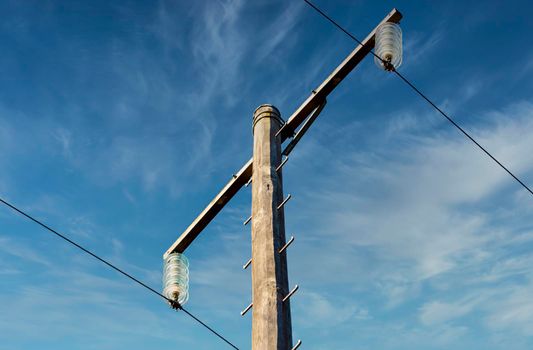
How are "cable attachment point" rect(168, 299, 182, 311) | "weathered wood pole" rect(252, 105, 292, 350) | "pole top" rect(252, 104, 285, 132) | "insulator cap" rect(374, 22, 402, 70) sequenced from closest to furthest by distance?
"weathered wood pole" rect(252, 105, 292, 350)
"insulator cap" rect(374, 22, 402, 70)
"cable attachment point" rect(168, 299, 182, 311)
"pole top" rect(252, 104, 285, 132)

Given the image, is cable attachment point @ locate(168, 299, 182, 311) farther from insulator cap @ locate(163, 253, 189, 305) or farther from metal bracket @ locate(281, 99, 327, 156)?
metal bracket @ locate(281, 99, 327, 156)

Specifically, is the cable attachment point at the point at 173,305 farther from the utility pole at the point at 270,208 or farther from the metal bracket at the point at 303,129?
the metal bracket at the point at 303,129

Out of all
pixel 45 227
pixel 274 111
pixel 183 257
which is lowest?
pixel 45 227

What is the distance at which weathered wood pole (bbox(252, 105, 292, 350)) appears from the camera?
408 centimetres

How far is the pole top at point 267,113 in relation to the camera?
5.65 m

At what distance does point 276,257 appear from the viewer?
4480mm

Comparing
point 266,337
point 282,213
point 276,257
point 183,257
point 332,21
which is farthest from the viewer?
point 183,257

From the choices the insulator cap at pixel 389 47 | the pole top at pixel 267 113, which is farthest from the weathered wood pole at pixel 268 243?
the insulator cap at pixel 389 47

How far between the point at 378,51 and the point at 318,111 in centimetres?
98

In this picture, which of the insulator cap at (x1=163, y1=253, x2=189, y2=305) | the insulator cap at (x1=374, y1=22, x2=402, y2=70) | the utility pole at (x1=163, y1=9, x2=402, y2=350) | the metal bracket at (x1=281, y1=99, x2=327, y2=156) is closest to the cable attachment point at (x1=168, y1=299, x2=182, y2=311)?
the insulator cap at (x1=163, y1=253, x2=189, y2=305)

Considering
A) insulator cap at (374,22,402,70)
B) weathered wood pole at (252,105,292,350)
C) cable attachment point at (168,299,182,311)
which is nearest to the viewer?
weathered wood pole at (252,105,292,350)

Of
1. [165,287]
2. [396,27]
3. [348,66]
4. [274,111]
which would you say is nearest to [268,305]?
[165,287]

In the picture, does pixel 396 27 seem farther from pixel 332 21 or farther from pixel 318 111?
pixel 318 111

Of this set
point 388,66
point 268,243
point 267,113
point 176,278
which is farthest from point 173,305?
point 388,66
